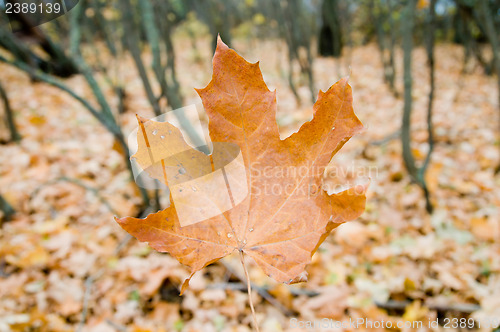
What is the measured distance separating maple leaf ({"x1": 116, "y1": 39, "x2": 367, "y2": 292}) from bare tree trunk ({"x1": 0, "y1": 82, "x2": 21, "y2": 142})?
2933 mm

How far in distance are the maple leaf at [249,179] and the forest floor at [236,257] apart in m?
0.46

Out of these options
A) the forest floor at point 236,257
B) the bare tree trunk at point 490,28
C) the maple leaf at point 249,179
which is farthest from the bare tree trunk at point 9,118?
the bare tree trunk at point 490,28

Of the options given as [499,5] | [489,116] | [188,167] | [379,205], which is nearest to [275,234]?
[188,167]

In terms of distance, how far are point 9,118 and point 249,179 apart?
3.05 m

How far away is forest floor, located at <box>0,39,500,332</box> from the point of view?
1266mm

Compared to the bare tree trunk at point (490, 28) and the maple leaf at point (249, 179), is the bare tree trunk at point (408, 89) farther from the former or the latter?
the maple leaf at point (249, 179)

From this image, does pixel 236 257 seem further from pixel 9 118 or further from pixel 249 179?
pixel 9 118

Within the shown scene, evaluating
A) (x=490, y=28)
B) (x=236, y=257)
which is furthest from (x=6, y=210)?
(x=490, y=28)

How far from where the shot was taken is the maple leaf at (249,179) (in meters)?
0.42

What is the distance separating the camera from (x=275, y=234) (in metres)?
0.49

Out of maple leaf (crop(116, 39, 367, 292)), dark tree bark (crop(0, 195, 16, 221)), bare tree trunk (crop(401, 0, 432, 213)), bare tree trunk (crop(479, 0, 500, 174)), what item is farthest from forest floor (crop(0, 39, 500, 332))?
bare tree trunk (crop(479, 0, 500, 174))

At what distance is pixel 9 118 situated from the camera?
258 centimetres

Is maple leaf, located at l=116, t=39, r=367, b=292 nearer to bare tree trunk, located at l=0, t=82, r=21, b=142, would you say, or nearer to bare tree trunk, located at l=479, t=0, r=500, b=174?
bare tree trunk, located at l=479, t=0, r=500, b=174

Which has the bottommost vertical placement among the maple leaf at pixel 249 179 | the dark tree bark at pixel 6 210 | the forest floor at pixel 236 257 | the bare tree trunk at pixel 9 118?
the forest floor at pixel 236 257
